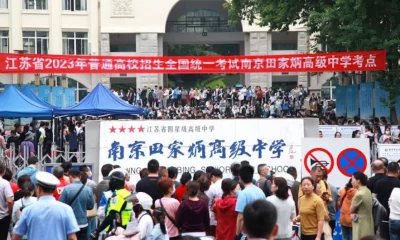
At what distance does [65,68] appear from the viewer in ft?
88.6

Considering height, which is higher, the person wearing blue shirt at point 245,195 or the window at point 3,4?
the window at point 3,4

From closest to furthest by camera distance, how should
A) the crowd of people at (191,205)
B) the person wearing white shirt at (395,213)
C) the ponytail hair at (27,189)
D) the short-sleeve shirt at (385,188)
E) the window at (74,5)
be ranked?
the crowd of people at (191,205)
the ponytail hair at (27,189)
the person wearing white shirt at (395,213)
the short-sleeve shirt at (385,188)
the window at (74,5)

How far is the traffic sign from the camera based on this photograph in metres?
16.1

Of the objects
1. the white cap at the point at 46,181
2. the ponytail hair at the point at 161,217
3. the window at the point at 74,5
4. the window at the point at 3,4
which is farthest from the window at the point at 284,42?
the white cap at the point at 46,181

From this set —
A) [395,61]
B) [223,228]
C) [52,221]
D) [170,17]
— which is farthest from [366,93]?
[170,17]

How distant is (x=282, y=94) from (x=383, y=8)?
15.6 metres

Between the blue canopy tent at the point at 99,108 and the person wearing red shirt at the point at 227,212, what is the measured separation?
48.1 ft

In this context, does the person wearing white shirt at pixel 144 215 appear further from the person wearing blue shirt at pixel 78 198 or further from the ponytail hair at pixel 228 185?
the person wearing blue shirt at pixel 78 198

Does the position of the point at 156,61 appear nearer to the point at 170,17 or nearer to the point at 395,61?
the point at 395,61

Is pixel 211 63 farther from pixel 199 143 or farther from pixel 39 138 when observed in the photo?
pixel 199 143

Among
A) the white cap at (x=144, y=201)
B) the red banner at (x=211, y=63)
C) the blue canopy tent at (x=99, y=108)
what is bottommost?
the white cap at (x=144, y=201)

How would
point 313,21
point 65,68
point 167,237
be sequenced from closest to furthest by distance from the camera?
point 167,237 < point 65,68 < point 313,21

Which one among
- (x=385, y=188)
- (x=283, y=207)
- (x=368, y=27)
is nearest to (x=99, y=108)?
(x=368, y=27)

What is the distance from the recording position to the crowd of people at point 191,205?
8.86 m
